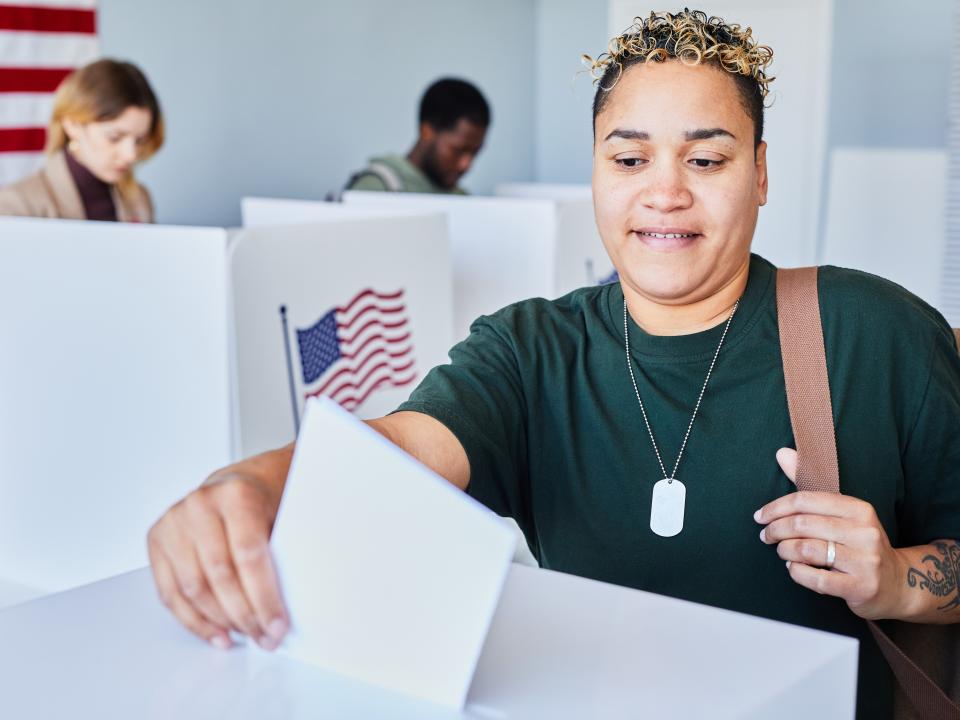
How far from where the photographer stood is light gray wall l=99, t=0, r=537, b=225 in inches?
171

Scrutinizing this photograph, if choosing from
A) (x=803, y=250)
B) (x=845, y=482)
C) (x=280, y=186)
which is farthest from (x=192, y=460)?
(x=803, y=250)

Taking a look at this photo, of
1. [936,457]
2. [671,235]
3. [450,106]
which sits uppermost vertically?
[450,106]

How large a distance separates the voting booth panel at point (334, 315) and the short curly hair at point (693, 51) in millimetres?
1194

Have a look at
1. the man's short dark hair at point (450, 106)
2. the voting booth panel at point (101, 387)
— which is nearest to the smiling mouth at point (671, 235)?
the voting booth panel at point (101, 387)

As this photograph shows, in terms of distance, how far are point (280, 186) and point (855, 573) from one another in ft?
14.1

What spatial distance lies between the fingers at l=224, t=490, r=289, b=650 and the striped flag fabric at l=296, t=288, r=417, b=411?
1.78 m

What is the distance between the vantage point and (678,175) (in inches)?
44.4

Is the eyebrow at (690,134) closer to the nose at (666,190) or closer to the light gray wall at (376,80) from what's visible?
the nose at (666,190)

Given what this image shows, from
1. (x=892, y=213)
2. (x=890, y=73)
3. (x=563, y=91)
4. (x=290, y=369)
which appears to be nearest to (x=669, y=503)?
(x=290, y=369)

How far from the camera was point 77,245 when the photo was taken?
2305 mm

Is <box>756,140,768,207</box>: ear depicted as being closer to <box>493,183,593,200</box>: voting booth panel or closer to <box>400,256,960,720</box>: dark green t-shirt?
<box>400,256,960,720</box>: dark green t-shirt

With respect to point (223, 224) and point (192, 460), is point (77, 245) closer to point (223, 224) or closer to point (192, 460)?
point (192, 460)

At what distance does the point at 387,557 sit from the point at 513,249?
2.67m

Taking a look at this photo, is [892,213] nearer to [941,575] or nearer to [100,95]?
[100,95]
